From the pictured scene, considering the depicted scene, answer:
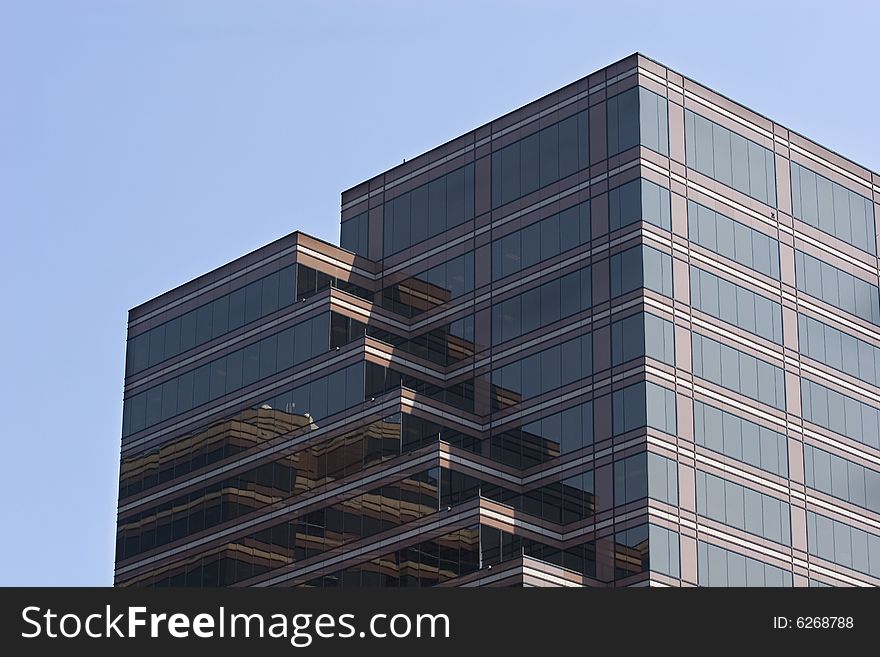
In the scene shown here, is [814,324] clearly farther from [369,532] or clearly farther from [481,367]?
[369,532]

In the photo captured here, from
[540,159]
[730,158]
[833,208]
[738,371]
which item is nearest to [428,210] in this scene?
[540,159]

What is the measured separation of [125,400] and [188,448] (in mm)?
8715

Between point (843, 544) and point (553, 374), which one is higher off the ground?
point (553, 374)

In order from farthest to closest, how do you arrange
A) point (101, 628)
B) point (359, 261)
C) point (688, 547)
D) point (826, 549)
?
point (359, 261), point (826, 549), point (688, 547), point (101, 628)

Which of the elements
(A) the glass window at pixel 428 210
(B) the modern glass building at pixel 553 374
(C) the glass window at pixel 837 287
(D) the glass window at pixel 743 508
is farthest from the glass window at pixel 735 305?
(A) the glass window at pixel 428 210

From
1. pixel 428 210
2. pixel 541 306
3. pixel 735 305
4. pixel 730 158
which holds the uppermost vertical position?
pixel 730 158

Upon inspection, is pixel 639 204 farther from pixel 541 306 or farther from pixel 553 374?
pixel 553 374

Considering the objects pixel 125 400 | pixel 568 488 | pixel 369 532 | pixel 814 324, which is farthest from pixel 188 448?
pixel 814 324

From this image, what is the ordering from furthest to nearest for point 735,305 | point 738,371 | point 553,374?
point 735,305 < point 738,371 < point 553,374

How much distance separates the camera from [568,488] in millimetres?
117125

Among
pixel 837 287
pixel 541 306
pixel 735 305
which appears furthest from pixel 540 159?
pixel 837 287

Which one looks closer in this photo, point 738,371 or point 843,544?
point 738,371

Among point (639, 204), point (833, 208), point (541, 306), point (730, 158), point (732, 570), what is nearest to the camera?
point (732, 570)

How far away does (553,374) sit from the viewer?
120m
